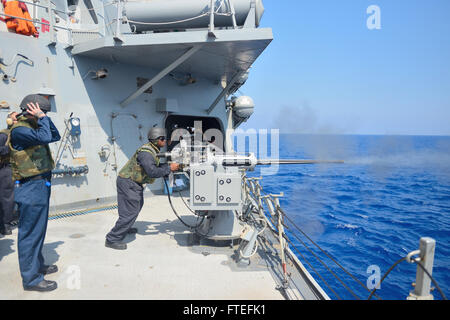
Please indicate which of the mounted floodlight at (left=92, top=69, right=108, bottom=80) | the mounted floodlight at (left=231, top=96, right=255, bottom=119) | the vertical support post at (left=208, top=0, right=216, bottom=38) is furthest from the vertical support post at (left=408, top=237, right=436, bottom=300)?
the mounted floodlight at (left=231, top=96, right=255, bottom=119)

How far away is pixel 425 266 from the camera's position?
1648 mm

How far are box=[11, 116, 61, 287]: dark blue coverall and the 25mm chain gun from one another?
1.47 m

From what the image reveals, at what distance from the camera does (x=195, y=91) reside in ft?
24.4

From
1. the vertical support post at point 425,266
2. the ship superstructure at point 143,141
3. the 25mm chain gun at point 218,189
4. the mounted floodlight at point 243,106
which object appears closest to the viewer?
the vertical support post at point 425,266

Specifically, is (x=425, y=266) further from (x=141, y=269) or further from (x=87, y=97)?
(x=87, y=97)

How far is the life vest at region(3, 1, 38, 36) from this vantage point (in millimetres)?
4654

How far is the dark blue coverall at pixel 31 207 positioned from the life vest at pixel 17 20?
3.32m

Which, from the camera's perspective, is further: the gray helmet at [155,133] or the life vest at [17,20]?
the life vest at [17,20]

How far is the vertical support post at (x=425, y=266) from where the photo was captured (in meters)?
1.61

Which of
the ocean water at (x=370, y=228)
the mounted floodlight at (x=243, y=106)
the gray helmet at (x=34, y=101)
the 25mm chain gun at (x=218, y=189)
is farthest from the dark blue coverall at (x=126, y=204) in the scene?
the mounted floodlight at (x=243, y=106)

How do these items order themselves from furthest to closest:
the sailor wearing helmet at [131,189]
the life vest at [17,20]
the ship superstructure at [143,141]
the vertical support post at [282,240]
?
the life vest at [17,20] < the sailor wearing helmet at [131,189] < the ship superstructure at [143,141] < the vertical support post at [282,240]

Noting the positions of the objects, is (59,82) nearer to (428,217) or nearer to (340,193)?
(428,217)

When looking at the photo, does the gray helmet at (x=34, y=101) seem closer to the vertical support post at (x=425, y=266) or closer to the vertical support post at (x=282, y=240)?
the vertical support post at (x=282, y=240)

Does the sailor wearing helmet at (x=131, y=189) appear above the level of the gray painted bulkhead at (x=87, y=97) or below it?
below
